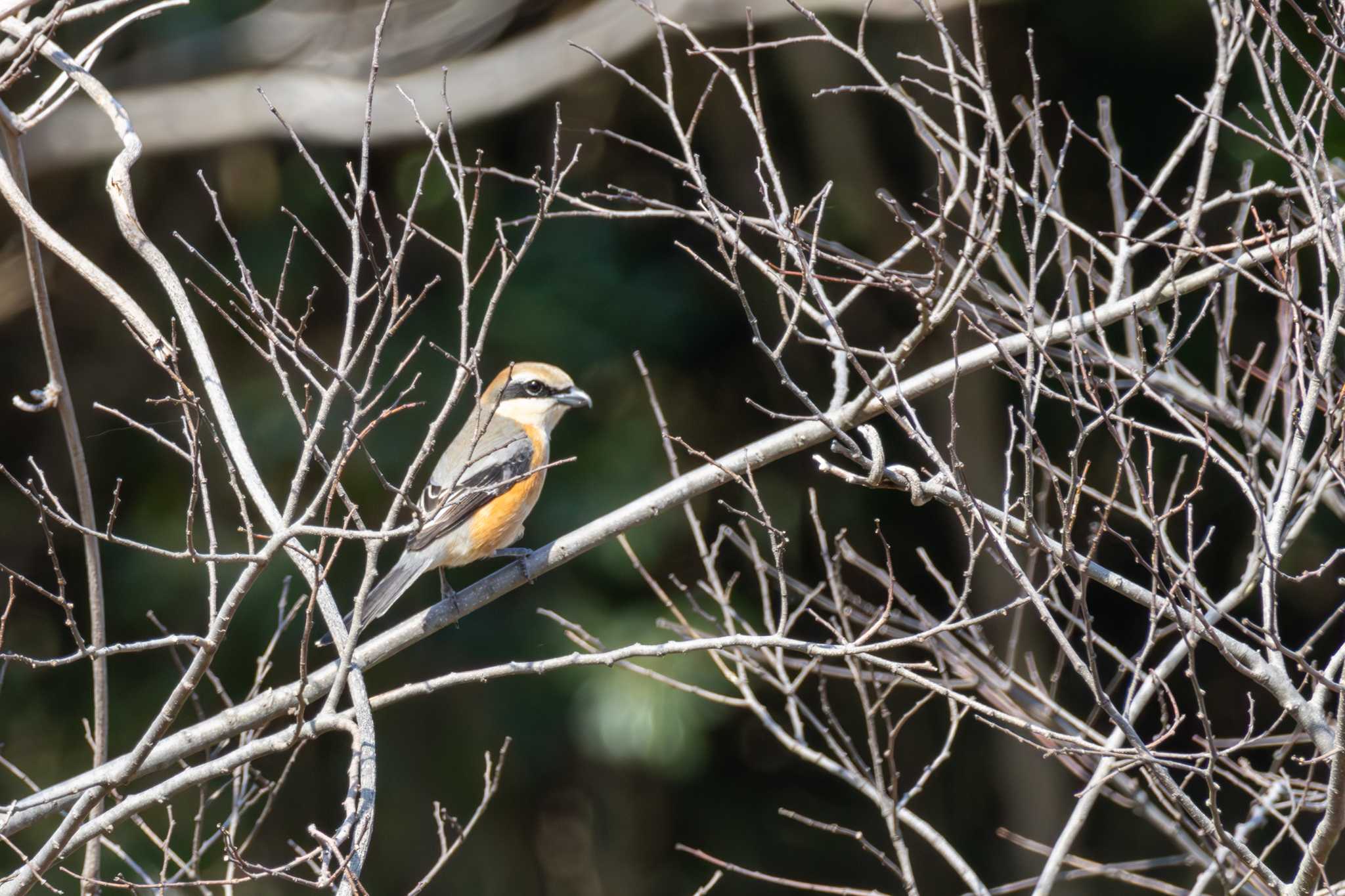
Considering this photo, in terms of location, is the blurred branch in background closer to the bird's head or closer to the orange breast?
the bird's head

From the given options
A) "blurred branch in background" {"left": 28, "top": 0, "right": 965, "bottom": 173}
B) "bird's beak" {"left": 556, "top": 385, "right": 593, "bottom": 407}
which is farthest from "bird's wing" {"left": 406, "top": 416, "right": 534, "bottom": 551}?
"blurred branch in background" {"left": 28, "top": 0, "right": 965, "bottom": 173}

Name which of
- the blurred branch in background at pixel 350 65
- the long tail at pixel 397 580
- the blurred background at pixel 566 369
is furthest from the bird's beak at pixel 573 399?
the blurred branch in background at pixel 350 65

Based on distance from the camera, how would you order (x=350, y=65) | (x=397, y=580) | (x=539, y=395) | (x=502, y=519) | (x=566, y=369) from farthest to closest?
(x=350, y=65)
(x=566, y=369)
(x=539, y=395)
(x=502, y=519)
(x=397, y=580)

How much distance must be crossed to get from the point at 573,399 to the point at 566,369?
2.34ft

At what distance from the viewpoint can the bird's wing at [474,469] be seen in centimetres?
442

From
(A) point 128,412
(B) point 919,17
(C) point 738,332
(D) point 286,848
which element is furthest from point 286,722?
(B) point 919,17

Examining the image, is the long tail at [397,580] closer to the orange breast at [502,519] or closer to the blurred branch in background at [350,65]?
the orange breast at [502,519]

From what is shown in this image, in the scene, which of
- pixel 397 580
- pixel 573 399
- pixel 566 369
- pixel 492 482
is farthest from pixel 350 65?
pixel 397 580

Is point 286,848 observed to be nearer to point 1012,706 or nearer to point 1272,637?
point 1012,706

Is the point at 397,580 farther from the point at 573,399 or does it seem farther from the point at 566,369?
the point at 566,369

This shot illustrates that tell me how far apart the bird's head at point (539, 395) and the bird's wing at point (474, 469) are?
0.08 meters

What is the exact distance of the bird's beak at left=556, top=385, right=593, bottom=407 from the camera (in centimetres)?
492

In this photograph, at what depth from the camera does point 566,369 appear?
18.5ft

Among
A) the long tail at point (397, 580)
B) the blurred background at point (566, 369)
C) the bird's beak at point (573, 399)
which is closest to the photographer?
the long tail at point (397, 580)
